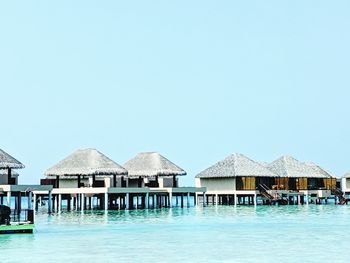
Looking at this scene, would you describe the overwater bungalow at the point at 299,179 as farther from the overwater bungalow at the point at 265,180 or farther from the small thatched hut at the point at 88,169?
the small thatched hut at the point at 88,169

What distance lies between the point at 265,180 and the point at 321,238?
33.0 m

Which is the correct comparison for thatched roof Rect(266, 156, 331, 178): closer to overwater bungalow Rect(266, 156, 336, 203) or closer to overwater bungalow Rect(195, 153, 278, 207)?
overwater bungalow Rect(266, 156, 336, 203)

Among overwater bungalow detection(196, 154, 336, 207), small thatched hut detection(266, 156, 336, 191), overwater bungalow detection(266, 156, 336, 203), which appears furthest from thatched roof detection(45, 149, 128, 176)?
small thatched hut detection(266, 156, 336, 191)

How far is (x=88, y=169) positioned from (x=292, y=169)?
2109 cm

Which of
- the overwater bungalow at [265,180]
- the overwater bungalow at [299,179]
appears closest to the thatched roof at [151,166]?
the overwater bungalow at [265,180]

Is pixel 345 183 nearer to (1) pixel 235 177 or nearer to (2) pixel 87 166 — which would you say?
(1) pixel 235 177

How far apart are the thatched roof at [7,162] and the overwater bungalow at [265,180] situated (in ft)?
64.4

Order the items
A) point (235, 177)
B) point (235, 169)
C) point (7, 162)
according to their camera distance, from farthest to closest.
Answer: point (235, 177) → point (235, 169) → point (7, 162)

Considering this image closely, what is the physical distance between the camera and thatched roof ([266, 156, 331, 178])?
61.9 metres

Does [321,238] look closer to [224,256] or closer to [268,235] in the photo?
[268,235]

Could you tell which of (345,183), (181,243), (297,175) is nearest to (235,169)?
(297,175)

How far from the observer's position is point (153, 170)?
5347 centimetres

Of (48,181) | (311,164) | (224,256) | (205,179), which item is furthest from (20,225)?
(311,164)

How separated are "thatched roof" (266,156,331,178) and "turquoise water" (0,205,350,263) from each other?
89.3 feet
